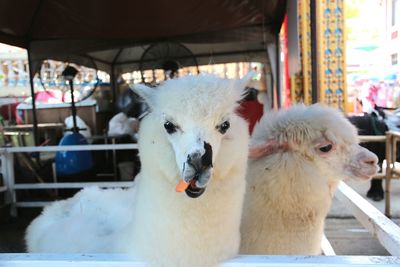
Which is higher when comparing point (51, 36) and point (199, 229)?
point (51, 36)

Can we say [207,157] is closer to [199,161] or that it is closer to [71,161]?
[199,161]

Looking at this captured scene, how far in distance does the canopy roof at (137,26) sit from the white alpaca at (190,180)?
17.0ft

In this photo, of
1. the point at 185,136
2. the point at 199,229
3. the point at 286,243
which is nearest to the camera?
the point at 185,136

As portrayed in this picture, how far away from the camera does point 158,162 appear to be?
1396 mm

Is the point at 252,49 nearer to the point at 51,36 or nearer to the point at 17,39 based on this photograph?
the point at 51,36

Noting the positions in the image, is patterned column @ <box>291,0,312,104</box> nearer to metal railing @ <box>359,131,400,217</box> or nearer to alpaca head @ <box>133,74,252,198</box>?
metal railing @ <box>359,131,400,217</box>

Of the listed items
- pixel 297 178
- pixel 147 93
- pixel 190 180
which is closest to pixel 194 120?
pixel 190 180

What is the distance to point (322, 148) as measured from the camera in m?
2.10

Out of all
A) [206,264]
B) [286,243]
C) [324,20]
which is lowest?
[286,243]

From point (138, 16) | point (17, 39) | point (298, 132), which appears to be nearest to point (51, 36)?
point (17, 39)

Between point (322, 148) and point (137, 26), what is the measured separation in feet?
18.6

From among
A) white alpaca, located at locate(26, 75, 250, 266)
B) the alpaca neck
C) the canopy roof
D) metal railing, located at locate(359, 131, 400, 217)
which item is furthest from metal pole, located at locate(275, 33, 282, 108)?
the alpaca neck

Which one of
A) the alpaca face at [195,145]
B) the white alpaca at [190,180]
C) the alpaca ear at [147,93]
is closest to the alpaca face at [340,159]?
the white alpaca at [190,180]

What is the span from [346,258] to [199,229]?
52cm
